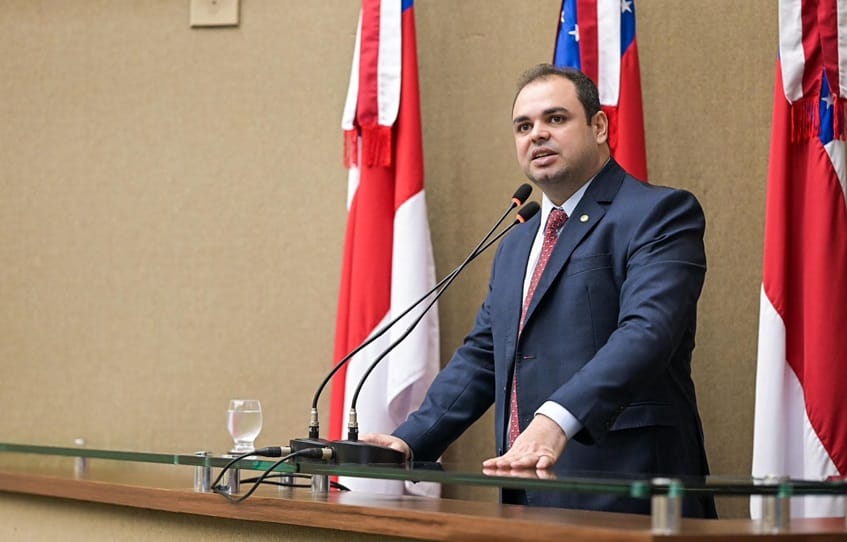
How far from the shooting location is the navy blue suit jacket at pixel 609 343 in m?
2.23

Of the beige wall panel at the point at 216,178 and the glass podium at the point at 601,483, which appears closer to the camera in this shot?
the glass podium at the point at 601,483

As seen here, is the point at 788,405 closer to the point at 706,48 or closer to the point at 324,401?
the point at 706,48

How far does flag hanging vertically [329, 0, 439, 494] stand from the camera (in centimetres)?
378

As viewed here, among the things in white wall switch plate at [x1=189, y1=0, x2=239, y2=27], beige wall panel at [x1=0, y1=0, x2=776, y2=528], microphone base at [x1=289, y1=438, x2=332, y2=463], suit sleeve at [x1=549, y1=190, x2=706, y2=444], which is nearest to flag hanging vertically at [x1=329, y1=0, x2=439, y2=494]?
beige wall panel at [x1=0, y1=0, x2=776, y2=528]

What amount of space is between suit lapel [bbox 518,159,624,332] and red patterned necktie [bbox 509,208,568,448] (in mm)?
40

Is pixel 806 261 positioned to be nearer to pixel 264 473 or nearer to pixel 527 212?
pixel 527 212

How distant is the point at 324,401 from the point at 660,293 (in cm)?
214

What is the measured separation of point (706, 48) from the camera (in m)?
3.85

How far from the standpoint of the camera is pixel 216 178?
4398 millimetres

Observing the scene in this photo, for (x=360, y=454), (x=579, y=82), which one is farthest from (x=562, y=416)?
(x=579, y=82)

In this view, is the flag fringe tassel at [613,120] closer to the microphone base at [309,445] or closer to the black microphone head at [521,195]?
the black microphone head at [521,195]

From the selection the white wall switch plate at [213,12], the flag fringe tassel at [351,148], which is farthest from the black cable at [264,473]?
the white wall switch plate at [213,12]

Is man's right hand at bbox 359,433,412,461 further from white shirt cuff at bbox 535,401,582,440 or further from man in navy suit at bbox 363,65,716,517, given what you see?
white shirt cuff at bbox 535,401,582,440

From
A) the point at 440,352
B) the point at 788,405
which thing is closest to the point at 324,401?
the point at 440,352
